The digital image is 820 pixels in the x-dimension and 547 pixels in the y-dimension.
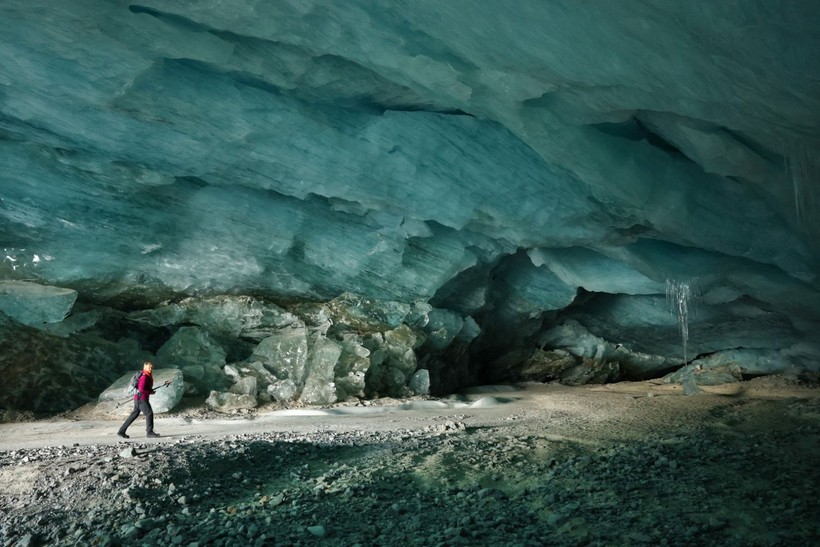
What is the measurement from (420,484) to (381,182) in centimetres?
536

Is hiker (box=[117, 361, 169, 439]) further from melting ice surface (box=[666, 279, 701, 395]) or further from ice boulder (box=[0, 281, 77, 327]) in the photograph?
melting ice surface (box=[666, 279, 701, 395])

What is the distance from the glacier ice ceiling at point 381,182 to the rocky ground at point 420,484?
115 inches

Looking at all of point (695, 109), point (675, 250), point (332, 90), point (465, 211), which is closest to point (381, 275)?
point (465, 211)

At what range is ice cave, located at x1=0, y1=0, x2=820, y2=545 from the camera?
249 inches

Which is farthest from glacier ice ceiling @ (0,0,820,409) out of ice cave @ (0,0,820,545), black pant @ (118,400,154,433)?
black pant @ (118,400,154,433)

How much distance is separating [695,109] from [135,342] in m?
9.88

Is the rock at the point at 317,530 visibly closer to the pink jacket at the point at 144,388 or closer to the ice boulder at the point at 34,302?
the pink jacket at the point at 144,388

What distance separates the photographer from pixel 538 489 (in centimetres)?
536

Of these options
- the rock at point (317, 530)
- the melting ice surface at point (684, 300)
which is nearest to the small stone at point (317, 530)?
the rock at point (317, 530)

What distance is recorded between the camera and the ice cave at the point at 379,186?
6.32 meters

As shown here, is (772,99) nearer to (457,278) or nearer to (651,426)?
(651,426)

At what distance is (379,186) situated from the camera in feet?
32.5

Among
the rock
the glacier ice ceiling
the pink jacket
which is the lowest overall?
the rock

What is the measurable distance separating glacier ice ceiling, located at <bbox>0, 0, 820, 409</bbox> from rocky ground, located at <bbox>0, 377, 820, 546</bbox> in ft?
9.60
